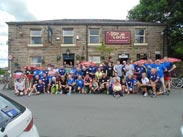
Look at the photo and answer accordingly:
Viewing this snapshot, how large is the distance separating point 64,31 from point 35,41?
3142 millimetres

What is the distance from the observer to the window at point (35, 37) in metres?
27.6

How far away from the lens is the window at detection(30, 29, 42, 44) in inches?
1086

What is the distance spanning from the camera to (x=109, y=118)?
8875 mm

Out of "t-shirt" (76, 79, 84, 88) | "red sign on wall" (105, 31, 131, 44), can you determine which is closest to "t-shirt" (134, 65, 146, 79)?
"t-shirt" (76, 79, 84, 88)

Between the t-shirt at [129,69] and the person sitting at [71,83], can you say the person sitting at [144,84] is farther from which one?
the person sitting at [71,83]

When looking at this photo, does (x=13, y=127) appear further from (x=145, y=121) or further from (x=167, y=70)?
(x=167, y=70)

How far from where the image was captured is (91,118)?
890cm

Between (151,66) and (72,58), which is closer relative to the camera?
(151,66)

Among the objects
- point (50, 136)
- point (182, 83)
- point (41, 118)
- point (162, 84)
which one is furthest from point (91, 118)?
point (182, 83)

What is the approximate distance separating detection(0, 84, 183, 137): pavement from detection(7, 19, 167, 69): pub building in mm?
15216

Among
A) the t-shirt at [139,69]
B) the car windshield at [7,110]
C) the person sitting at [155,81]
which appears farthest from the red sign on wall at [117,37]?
the car windshield at [7,110]

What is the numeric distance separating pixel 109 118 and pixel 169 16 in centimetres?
2485

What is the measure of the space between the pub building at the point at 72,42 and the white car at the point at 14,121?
23.0m

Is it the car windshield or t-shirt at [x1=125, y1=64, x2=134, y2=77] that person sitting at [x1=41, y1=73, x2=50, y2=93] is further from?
the car windshield
